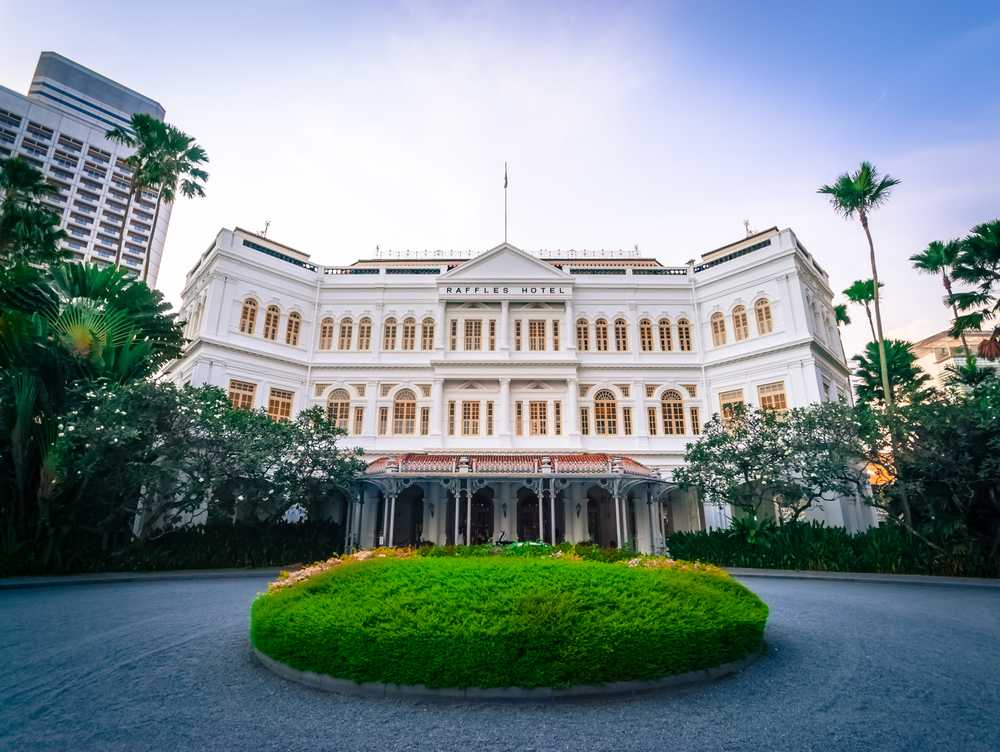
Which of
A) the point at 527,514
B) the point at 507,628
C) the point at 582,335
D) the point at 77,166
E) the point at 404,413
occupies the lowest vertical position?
the point at 507,628

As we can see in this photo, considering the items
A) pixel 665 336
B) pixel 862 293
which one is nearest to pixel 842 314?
pixel 862 293

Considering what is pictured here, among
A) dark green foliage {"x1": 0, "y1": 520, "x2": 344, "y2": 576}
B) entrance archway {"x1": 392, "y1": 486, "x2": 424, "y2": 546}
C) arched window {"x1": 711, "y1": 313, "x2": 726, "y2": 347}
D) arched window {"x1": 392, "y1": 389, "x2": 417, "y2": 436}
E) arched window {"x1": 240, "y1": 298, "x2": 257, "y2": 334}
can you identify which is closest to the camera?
dark green foliage {"x1": 0, "y1": 520, "x2": 344, "y2": 576}

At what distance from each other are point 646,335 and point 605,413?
188 inches

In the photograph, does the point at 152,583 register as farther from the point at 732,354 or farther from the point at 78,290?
the point at 732,354

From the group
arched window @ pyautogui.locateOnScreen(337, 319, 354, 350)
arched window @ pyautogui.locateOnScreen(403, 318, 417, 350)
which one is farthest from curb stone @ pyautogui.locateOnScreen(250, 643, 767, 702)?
arched window @ pyautogui.locateOnScreen(337, 319, 354, 350)

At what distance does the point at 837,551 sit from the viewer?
55.3 feet

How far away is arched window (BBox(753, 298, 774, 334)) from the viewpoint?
23.9 m

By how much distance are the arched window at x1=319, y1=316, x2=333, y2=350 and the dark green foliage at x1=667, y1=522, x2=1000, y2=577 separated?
1874cm

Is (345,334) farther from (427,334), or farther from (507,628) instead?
(507,628)

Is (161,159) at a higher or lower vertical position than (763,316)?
higher

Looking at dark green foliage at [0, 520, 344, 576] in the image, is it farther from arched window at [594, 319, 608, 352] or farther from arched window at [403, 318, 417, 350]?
arched window at [594, 319, 608, 352]

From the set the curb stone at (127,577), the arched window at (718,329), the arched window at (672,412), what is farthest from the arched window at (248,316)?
the arched window at (718,329)

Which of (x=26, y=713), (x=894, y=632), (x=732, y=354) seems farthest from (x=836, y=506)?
(x=26, y=713)

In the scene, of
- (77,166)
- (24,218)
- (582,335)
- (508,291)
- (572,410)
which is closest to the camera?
(24,218)
